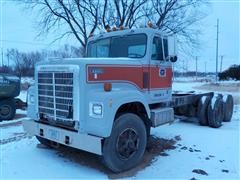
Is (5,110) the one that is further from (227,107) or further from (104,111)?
(227,107)

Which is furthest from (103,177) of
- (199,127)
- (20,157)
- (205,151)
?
(199,127)

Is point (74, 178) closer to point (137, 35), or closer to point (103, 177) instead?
point (103, 177)

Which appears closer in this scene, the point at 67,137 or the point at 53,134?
the point at 67,137

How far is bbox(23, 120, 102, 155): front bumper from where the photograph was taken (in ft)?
15.6

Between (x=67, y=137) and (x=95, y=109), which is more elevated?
(x=95, y=109)

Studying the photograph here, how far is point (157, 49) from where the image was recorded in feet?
21.9

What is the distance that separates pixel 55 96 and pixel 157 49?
2610 mm

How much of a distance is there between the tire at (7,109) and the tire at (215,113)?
6926 millimetres

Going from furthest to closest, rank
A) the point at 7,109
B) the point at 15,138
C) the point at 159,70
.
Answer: the point at 7,109, the point at 15,138, the point at 159,70

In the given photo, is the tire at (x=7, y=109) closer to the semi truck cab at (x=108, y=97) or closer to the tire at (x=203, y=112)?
the semi truck cab at (x=108, y=97)

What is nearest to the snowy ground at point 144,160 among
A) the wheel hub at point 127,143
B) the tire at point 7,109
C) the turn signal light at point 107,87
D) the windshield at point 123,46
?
the wheel hub at point 127,143

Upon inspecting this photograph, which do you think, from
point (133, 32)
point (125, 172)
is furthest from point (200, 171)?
point (133, 32)

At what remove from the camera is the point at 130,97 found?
17.6ft

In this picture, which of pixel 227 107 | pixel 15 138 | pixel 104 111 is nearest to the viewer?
pixel 104 111
